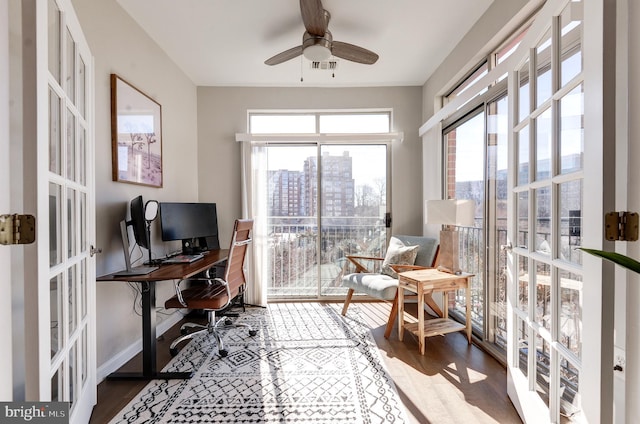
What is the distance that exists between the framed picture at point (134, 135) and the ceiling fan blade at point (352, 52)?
63.8 inches

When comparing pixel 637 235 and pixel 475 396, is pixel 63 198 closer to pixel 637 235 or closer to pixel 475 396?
pixel 637 235

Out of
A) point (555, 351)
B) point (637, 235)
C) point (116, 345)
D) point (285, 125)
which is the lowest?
point (116, 345)

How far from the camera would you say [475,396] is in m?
1.81

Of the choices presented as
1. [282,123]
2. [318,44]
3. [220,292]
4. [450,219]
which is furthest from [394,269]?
[282,123]

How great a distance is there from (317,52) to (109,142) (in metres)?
1.65

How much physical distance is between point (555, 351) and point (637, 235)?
0.62 metres

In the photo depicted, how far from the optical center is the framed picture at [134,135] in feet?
7.18

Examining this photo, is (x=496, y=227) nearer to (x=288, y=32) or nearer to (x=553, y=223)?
(x=553, y=223)

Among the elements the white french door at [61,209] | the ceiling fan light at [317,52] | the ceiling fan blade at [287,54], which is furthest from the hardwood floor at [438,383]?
the ceiling fan blade at [287,54]

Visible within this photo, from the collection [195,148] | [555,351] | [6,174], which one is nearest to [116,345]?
[6,174]

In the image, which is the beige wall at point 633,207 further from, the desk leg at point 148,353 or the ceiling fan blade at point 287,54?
the desk leg at point 148,353

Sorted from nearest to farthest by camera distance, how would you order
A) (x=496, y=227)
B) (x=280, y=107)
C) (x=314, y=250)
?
(x=496, y=227), (x=280, y=107), (x=314, y=250)

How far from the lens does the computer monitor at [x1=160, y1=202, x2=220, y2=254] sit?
2697mm

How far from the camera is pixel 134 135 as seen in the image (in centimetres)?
241
